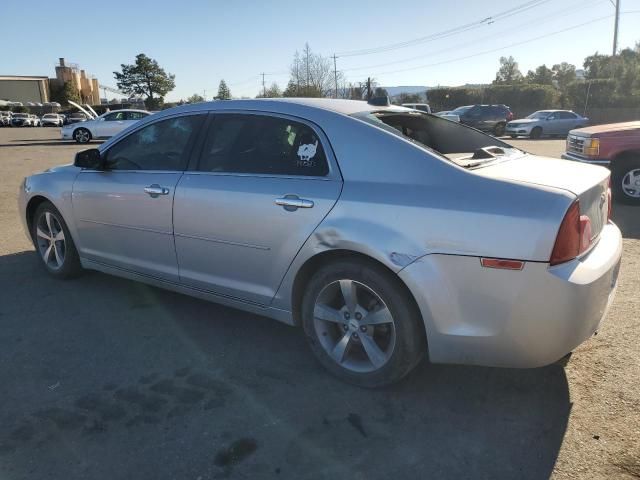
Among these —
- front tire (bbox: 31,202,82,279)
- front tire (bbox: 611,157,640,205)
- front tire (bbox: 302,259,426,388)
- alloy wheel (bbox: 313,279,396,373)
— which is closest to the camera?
front tire (bbox: 302,259,426,388)

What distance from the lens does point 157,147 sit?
4.04m

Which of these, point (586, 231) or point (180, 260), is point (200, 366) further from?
point (586, 231)

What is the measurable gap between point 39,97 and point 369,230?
366ft

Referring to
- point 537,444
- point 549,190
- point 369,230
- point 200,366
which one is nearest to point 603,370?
point 537,444

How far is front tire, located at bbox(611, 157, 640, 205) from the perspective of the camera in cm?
799

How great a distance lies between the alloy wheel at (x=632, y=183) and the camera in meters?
8.02

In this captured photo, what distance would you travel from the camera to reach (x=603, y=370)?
10.5ft

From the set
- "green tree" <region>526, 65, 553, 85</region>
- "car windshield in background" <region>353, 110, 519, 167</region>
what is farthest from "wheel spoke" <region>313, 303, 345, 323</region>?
"green tree" <region>526, 65, 553, 85</region>

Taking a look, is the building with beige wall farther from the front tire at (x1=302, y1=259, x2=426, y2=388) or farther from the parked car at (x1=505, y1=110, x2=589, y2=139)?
the front tire at (x1=302, y1=259, x2=426, y2=388)

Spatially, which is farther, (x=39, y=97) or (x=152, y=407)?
(x=39, y=97)

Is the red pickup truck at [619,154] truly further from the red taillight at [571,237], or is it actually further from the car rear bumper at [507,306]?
the red taillight at [571,237]

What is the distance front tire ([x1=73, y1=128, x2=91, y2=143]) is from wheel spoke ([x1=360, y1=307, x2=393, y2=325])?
24.3 m

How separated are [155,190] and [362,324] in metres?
1.84

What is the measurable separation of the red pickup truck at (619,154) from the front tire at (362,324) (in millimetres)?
6447
